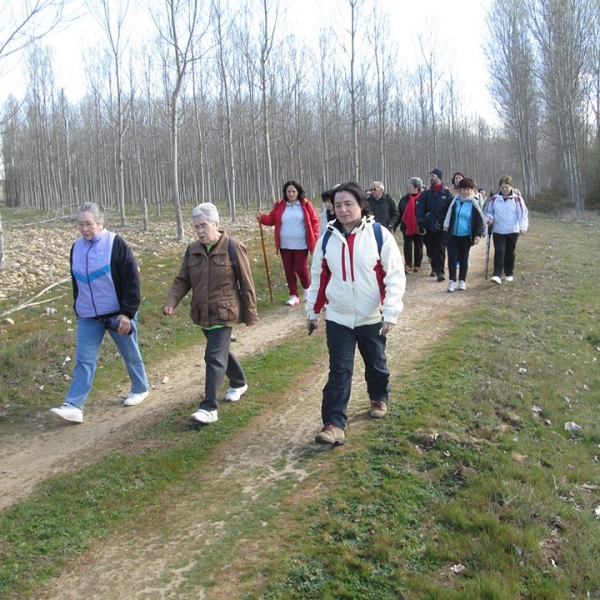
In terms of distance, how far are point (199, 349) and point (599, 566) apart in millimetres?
5505

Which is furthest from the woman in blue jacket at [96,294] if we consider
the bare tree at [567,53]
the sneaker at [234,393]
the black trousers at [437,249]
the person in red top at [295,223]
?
the bare tree at [567,53]

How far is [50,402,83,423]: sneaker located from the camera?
535 centimetres

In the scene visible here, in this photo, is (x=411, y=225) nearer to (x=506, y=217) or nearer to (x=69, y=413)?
(x=506, y=217)

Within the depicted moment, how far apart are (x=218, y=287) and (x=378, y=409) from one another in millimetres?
1838

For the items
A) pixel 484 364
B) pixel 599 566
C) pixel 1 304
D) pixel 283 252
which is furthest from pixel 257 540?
pixel 1 304

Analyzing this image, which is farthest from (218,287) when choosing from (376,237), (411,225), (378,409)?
(411,225)

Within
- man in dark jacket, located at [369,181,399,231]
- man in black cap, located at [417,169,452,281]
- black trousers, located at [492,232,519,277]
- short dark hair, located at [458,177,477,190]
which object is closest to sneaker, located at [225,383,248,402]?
short dark hair, located at [458,177,477,190]

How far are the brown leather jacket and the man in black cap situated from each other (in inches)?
259

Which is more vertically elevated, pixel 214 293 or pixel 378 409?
pixel 214 293

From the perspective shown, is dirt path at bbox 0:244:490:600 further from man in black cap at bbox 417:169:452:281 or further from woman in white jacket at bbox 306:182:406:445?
man in black cap at bbox 417:169:452:281

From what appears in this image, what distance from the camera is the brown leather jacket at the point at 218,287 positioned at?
17.4 ft

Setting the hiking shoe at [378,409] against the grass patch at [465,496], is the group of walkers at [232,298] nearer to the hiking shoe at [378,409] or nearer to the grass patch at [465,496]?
the hiking shoe at [378,409]

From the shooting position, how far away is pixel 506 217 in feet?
35.1

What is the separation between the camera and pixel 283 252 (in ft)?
31.4
